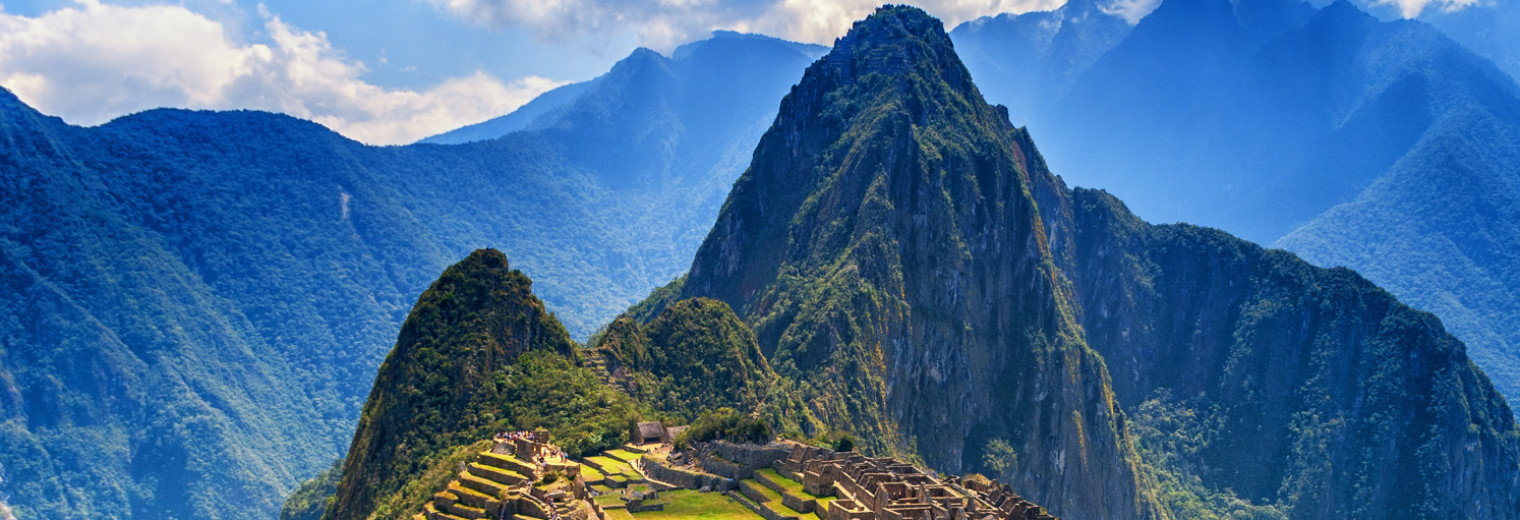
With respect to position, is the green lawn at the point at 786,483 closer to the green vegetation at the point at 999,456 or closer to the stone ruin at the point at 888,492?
the stone ruin at the point at 888,492

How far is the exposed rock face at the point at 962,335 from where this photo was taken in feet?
488

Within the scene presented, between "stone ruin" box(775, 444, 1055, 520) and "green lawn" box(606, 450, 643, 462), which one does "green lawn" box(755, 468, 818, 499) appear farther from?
"green lawn" box(606, 450, 643, 462)

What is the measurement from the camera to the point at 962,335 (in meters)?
162

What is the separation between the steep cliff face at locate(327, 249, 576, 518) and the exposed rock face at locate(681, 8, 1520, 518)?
38531mm

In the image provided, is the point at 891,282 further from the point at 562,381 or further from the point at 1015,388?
the point at 562,381

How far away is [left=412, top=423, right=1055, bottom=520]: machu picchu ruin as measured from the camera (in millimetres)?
55594

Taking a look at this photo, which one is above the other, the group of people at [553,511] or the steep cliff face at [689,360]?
the steep cliff face at [689,360]

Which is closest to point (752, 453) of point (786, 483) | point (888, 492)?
point (786, 483)

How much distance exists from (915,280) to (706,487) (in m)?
90.9

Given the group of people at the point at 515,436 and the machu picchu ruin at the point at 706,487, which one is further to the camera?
the group of people at the point at 515,436

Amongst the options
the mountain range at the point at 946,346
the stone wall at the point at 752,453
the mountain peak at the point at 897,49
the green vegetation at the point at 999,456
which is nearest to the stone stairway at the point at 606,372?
the mountain range at the point at 946,346

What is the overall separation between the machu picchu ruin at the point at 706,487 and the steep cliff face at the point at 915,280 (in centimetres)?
6171

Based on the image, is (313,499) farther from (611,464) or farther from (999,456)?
(999,456)

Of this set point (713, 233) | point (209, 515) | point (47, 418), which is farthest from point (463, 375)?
point (47, 418)
